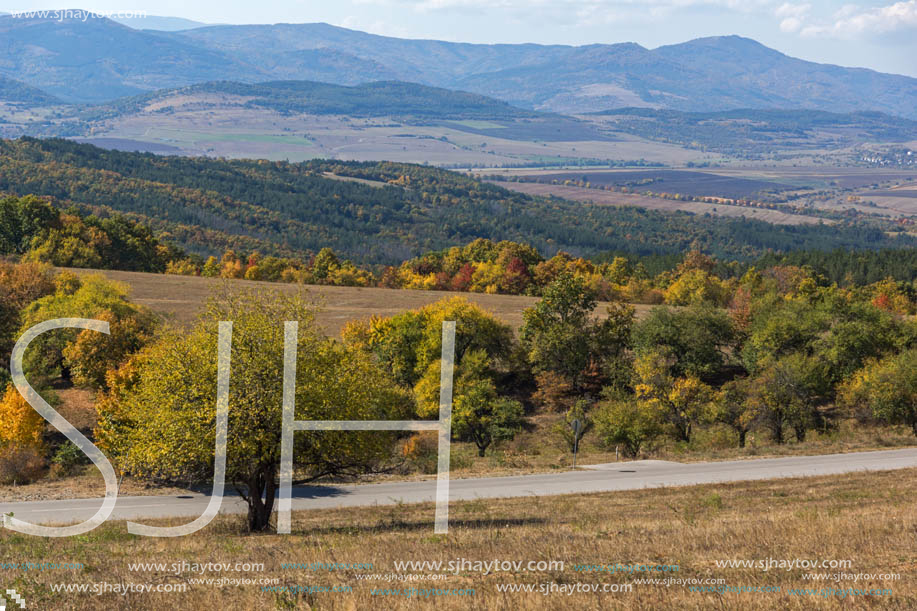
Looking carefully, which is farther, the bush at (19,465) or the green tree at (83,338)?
the green tree at (83,338)

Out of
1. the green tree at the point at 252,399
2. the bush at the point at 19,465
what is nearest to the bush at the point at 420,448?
the bush at the point at 19,465

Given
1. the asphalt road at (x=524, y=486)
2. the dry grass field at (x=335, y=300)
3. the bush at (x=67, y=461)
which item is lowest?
the bush at (x=67, y=461)

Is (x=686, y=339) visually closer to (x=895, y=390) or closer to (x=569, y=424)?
(x=569, y=424)

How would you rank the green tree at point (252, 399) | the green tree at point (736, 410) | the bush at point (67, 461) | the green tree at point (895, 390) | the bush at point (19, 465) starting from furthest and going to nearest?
the green tree at point (736, 410), the green tree at point (895, 390), the bush at point (67, 461), the bush at point (19, 465), the green tree at point (252, 399)

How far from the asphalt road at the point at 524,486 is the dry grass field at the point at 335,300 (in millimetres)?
40370

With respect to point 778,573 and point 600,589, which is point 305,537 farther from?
point 778,573

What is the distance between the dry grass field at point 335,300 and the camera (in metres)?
80.0

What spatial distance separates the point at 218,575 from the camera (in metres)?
15.1

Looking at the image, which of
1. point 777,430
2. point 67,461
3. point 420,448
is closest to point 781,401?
point 777,430

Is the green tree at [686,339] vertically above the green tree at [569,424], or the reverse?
the green tree at [686,339]

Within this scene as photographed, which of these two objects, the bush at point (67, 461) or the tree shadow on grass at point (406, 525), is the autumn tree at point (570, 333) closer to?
the bush at point (67, 461)

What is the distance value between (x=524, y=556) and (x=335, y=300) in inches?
2985

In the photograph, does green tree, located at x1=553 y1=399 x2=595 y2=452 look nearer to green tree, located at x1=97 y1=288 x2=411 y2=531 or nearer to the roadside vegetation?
the roadside vegetation

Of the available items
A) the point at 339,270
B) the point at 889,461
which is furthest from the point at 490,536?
the point at 339,270
